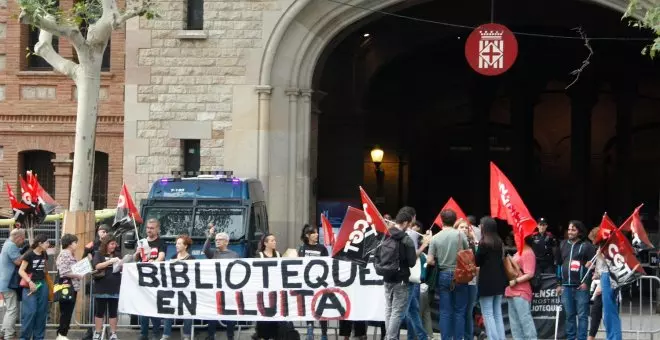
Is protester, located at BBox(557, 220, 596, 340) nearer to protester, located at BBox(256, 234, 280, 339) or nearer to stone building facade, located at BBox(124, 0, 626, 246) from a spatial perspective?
protester, located at BBox(256, 234, 280, 339)

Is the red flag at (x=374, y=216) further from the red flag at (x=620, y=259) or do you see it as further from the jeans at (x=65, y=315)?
the jeans at (x=65, y=315)

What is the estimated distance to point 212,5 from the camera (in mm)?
26953

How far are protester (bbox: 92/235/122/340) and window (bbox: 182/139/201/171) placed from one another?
25.0 ft

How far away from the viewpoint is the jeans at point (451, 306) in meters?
17.9

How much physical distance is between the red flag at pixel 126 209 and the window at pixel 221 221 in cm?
97

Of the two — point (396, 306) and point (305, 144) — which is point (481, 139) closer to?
point (305, 144)

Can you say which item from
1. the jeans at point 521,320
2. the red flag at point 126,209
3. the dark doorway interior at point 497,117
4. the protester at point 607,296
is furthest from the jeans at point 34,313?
the dark doorway interior at point 497,117

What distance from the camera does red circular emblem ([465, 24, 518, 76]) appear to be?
26359 mm

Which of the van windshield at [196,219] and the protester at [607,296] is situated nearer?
the protester at [607,296]

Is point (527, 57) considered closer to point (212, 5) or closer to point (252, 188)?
point (212, 5)

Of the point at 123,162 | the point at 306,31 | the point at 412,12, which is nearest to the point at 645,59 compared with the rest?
the point at 412,12

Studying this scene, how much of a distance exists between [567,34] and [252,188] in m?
15.5

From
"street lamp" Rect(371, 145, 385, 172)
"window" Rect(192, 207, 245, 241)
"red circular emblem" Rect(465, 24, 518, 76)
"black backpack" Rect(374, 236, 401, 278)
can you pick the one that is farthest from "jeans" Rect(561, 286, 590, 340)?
"street lamp" Rect(371, 145, 385, 172)

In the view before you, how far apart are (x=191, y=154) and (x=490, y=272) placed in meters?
11.0
